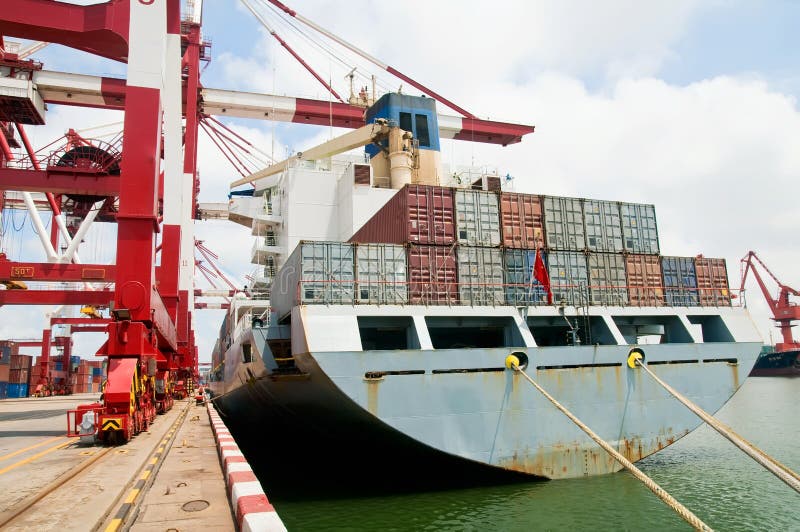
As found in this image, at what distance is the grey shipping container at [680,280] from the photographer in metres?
17.0

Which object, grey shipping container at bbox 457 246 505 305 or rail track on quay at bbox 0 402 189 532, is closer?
rail track on quay at bbox 0 402 189 532

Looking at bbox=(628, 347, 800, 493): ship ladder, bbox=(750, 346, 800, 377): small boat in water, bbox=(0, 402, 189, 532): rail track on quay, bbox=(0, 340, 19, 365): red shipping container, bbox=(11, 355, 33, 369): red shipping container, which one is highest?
bbox=(0, 340, 19, 365): red shipping container

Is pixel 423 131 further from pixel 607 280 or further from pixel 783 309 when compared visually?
pixel 783 309

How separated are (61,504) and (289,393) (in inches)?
299

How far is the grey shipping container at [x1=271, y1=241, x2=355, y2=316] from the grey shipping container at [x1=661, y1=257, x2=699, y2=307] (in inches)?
389

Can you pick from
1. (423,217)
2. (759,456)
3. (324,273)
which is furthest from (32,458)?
(759,456)

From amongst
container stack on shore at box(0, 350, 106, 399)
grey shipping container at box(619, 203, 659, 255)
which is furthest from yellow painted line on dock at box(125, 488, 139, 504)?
container stack on shore at box(0, 350, 106, 399)

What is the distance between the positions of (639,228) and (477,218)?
226 inches

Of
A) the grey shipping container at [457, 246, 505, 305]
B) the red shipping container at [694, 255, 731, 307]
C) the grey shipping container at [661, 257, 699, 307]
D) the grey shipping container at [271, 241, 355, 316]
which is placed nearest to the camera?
the grey shipping container at [271, 241, 355, 316]

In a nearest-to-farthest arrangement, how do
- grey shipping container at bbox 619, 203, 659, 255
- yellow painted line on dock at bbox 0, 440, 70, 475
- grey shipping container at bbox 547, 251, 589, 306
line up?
1. yellow painted line on dock at bbox 0, 440, 70, 475
2. grey shipping container at bbox 547, 251, 589, 306
3. grey shipping container at bbox 619, 203, 659, 255

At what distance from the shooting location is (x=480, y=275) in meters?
15.3

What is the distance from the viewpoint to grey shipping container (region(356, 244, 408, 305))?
1413 cm

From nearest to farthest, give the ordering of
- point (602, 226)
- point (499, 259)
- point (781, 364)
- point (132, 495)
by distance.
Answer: point (132, 495), point (499, 259), point (602, 226), point (781, 364)

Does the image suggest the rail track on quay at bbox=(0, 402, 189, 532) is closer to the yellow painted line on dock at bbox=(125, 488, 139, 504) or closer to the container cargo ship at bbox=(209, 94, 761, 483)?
the yellow painted line on dock at bbox=(125, 488, 139, 504)
